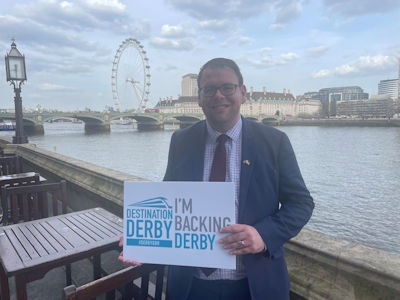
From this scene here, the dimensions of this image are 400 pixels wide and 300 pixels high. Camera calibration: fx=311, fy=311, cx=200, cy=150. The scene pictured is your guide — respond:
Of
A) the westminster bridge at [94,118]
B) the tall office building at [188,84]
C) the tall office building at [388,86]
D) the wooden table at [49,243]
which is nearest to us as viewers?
the wooden table at [49,243]

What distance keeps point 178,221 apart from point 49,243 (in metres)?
1.13

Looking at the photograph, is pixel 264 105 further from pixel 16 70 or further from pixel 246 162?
pixel 246 162

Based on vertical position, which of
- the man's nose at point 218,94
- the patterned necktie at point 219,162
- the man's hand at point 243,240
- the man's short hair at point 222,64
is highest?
the man's short hair at point 222,64

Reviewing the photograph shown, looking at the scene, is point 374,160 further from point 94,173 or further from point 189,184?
point 189,184

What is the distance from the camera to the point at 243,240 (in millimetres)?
1264

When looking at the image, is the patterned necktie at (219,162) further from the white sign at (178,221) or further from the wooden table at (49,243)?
the wooden table at (49,243)

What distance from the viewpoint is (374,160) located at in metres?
19.8

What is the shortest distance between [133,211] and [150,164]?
1813cm

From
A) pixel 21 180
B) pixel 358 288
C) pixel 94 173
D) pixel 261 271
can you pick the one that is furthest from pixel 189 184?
pixel 21 180

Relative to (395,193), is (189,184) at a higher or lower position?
higher

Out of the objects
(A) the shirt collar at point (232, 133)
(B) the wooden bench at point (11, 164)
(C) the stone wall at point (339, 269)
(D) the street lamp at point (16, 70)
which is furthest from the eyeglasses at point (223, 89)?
(D) the street lamp at point (16, 70)

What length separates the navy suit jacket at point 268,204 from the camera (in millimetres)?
1322

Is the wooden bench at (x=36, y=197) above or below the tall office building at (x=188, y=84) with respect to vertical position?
below

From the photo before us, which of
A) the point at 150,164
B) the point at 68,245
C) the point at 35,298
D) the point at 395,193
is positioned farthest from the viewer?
the point at 150,164
